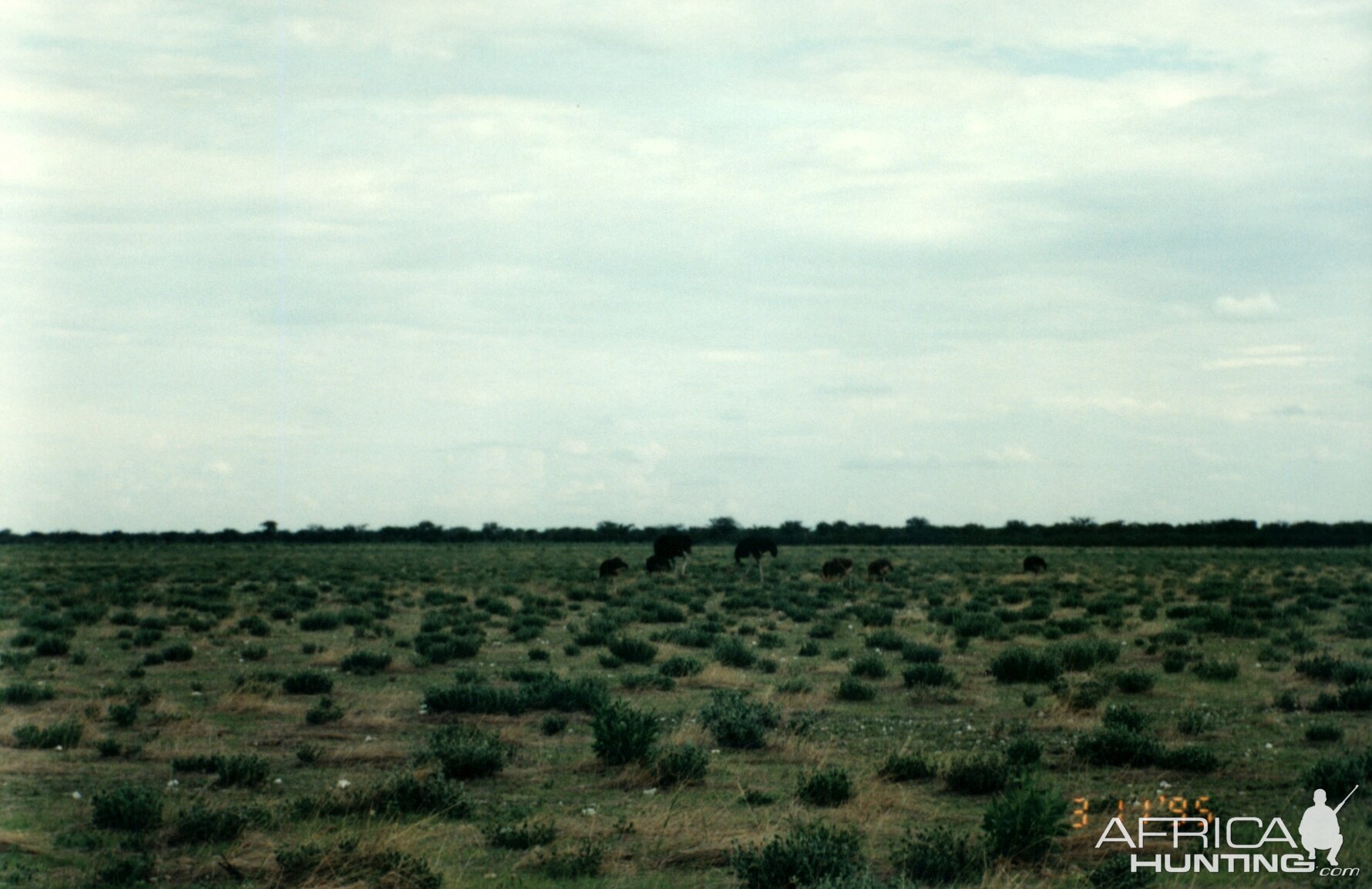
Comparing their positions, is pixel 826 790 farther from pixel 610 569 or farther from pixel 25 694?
pixel 610 569

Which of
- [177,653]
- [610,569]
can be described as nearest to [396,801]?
[177,653]

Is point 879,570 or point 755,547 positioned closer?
point 879,570

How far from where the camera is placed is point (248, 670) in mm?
21344

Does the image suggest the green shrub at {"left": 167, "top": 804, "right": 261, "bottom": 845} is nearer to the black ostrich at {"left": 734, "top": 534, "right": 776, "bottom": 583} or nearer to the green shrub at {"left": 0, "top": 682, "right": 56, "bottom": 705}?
the green shrub at {"left": 0, "top": 682, "right": 56, "bottom": 705}

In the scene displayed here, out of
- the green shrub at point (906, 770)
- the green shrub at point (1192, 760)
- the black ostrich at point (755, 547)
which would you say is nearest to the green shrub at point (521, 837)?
the green shrub at point (906, 770)

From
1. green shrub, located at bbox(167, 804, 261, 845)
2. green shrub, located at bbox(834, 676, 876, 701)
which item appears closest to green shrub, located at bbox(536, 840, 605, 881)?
green shrub, located at bbox(167, 804, 261, 845)

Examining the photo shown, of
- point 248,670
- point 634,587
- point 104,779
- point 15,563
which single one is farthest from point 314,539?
point 104,779

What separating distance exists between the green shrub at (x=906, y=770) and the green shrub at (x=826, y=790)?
1.09 metres

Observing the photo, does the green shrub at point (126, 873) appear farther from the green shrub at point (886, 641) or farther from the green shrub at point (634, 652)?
the green shrub at point (886, 641)

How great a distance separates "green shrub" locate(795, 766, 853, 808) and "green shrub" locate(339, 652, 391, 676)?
12276 mm

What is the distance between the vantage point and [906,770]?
12.4m

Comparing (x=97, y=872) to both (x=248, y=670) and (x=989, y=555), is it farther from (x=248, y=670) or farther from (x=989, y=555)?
(x=989, y=555)

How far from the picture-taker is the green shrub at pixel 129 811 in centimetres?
1030

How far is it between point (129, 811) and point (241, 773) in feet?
6.52
